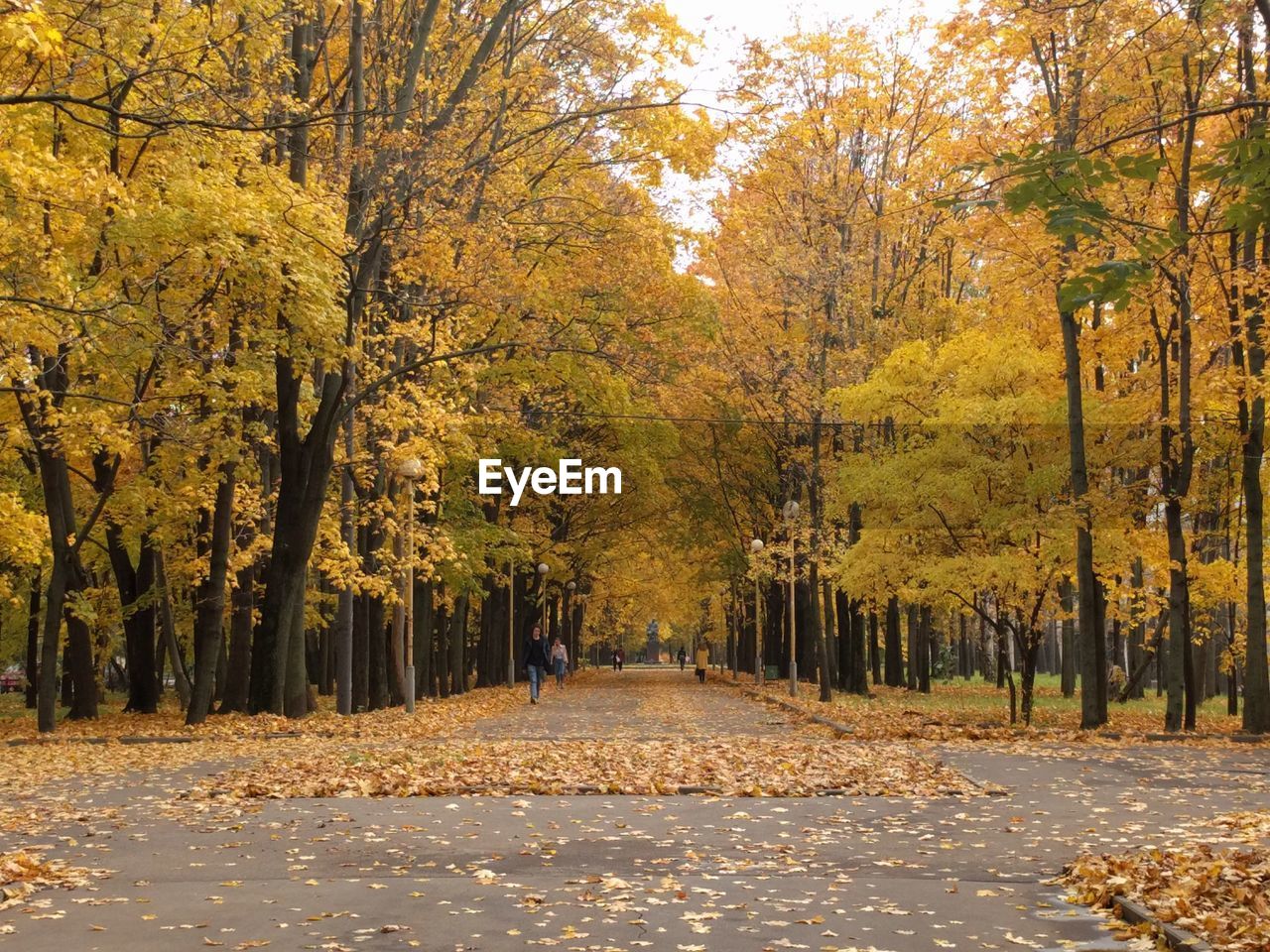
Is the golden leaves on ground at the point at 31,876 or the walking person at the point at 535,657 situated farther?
the walking person at the point at 535,657

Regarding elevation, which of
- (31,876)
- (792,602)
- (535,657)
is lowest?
(535,657)

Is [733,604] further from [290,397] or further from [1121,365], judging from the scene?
[290,397]

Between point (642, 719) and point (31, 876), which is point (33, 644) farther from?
point (31, 876)

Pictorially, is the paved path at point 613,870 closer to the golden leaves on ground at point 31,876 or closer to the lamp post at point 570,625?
the golden leaves on ground at point 31,876

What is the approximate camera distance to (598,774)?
49.8 ft

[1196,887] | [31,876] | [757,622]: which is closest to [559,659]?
[757,622]

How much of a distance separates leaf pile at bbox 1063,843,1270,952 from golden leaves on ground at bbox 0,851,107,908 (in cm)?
598

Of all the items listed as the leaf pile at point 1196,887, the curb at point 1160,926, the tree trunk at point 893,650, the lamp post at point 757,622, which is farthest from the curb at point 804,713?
the curb at point 1160,926

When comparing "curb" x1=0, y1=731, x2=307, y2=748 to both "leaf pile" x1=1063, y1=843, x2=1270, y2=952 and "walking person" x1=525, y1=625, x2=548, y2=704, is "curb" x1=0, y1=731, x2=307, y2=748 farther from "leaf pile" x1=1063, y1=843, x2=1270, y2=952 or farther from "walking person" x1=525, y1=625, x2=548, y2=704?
"leaf pile" x1=1063, y1=843, x2=1270, y2=952

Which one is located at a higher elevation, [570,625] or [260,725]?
[260,725]

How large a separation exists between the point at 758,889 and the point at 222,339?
17767 mm

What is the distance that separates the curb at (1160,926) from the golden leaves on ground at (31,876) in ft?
19.7

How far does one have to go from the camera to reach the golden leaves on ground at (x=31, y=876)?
8.02 m

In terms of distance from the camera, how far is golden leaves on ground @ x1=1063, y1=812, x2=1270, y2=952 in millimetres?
6781
